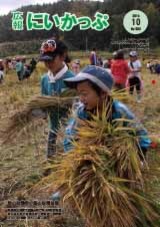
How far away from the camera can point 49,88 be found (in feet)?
12.5

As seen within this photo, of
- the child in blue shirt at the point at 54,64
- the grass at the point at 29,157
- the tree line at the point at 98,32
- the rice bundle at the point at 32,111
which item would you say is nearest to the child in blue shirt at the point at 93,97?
the grass at the point at 29,157

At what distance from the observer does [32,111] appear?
290cm

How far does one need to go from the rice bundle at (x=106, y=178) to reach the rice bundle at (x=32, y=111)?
27.6 inches

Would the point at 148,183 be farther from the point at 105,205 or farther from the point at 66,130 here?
the point at 66,130

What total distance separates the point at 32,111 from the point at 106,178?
95 cm

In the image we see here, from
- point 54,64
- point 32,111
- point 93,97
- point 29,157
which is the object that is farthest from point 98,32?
point 93,97

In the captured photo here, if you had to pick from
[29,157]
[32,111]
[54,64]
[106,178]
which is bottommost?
[29,157]

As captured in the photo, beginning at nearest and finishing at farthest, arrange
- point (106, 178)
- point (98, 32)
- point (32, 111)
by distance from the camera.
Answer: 1. point (106, 178)
2. point (32, 111)
3. point (98, 32)

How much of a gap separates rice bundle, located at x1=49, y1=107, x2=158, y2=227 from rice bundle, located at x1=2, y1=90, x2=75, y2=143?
2.30 feet

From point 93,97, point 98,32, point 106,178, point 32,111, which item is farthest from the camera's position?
point 98,32

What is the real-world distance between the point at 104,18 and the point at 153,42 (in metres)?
23.0

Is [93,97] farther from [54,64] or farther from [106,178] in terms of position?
[54,64]

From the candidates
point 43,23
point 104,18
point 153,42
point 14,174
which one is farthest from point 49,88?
point 153,42

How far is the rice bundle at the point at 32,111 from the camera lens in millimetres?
2869
